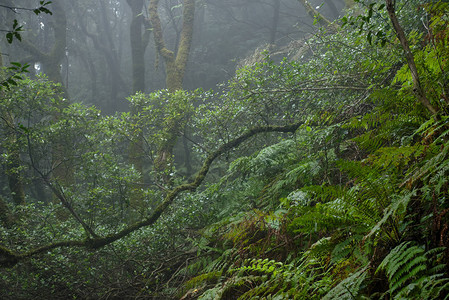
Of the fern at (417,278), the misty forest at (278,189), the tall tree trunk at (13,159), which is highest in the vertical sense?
the tall tree trunk at (13,159)

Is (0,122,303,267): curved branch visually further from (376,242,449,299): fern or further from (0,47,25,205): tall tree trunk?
(376,242,449,299): fern

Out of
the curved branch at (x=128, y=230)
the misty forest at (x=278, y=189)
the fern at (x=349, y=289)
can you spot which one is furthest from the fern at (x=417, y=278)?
the curved branch at (x=128, y=230)

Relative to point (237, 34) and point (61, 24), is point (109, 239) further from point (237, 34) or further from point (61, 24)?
point (237, 34)

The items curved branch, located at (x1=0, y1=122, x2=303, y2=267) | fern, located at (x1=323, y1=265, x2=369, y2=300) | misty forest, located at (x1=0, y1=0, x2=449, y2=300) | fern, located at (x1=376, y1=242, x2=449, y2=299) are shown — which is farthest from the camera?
curved branch, located at (x1=0, y1=122, x2=303, y2=267)

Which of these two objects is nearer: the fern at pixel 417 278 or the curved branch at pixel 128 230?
the fern at pixel 417 278

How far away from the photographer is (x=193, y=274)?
4.53m

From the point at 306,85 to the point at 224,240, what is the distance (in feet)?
10.6

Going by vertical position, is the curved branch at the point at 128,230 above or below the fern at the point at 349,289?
above

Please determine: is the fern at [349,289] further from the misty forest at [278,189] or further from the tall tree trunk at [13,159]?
the tall tree trunk at [13,159]

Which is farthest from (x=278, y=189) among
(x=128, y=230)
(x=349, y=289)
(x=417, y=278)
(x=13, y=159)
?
(x=13, y=159)

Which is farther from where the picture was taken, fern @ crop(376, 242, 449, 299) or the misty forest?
the misty forest

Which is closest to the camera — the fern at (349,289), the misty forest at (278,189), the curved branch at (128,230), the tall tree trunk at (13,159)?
the fern at (349,289)

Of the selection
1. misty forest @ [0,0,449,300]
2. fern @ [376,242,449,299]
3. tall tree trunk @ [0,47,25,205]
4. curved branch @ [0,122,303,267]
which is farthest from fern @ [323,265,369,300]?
tall tree trunk @ [0,47,25,205]

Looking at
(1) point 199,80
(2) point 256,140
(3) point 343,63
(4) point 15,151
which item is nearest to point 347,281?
(3) point 343,63
